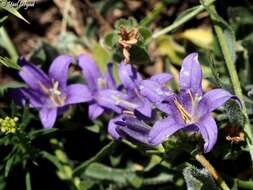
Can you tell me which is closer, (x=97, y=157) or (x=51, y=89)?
(x=97, y=157)

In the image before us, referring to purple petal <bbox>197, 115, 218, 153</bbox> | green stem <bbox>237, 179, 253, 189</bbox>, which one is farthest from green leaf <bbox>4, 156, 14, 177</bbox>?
green stem <bbox>237, 179, 253, 189</bbox>

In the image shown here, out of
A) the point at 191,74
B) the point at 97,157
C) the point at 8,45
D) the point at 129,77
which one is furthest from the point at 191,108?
the point at 8,45

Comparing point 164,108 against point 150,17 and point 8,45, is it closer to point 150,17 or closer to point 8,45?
point 150,17

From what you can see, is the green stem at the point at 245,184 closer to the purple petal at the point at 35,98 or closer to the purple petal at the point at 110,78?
the purple petal at the point at 110,78

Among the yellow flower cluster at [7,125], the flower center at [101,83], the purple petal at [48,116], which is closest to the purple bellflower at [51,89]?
the purple petal at [48,116]

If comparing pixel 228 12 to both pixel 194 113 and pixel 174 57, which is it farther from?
pixel 194 113
